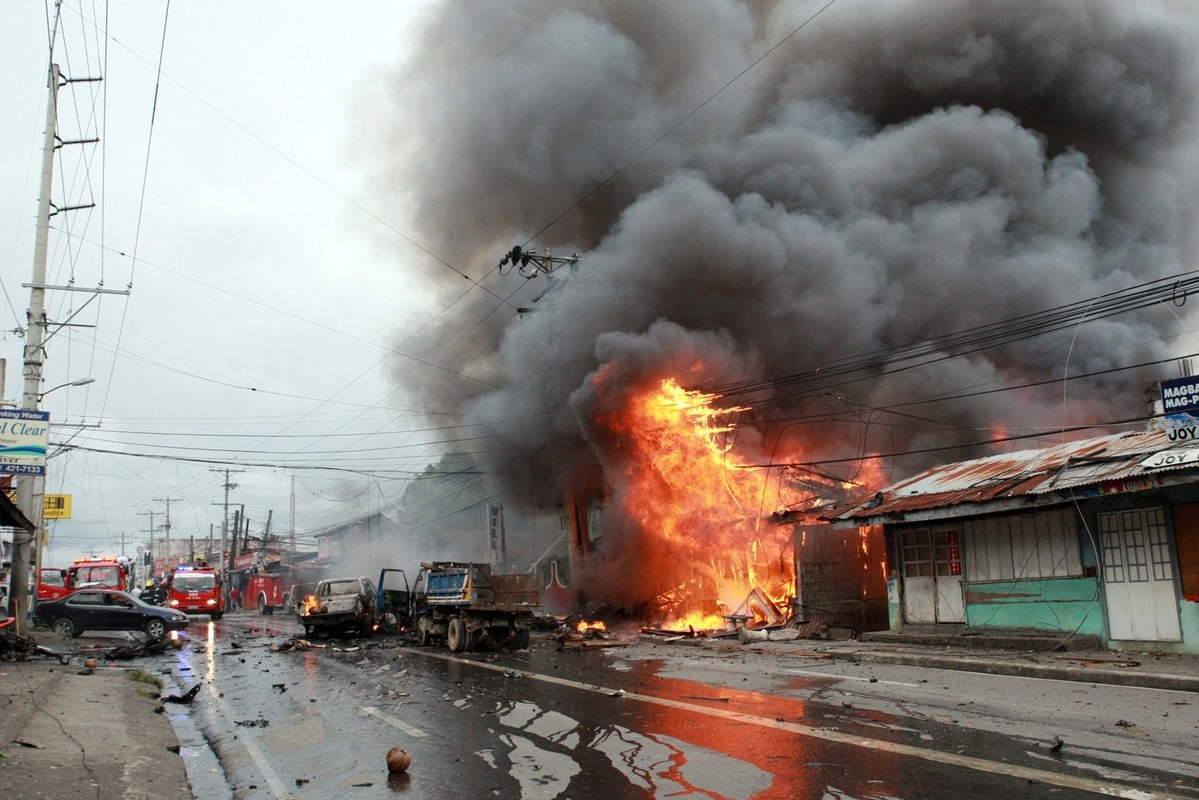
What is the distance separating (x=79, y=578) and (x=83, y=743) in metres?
27.0

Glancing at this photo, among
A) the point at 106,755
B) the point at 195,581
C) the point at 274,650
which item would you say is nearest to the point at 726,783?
the point at 106,755

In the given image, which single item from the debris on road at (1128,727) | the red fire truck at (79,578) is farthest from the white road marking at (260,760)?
the red fire truck at (79,578)

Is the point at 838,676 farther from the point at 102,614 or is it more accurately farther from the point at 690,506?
the point at 102,614

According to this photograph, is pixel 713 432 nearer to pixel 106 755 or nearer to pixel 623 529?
pixel 623 529

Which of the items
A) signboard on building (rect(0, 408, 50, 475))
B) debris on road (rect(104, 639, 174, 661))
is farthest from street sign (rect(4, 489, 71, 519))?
signboard on building (rect(0, 408, 50, 475))

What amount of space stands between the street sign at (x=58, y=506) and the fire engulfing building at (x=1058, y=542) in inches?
1196

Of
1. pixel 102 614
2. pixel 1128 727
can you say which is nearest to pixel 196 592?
pixel 102 614

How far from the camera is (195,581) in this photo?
31641 mm

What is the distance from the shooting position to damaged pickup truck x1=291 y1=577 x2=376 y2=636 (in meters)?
21.5

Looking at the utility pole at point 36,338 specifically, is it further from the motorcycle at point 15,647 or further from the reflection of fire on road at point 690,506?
the reflection of fire on road at point 690,506

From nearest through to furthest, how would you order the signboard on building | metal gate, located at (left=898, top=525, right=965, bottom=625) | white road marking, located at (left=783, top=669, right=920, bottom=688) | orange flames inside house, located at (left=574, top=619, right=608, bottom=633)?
white road marking, located at (left=783, top=669, right=920, bottom=688) → the signboard on building → metal gate, located at (left=898, top=525, right=965, bottom=625) → orange flames inside house, located at (left=574, top=619, right=608, bottom=633)

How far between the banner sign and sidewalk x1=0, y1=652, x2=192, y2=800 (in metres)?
11.8

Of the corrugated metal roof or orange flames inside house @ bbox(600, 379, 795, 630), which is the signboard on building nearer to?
orange flames inside house @ bbox(600, 379, 795, 630)

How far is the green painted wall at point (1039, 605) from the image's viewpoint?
13.2m
